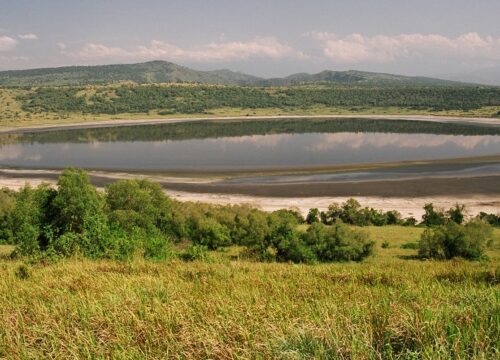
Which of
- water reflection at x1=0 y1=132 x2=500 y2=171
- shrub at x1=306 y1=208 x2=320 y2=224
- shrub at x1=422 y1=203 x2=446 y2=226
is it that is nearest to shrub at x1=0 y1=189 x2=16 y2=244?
shrub at x1=306 y1=208 x2=320 y2=224

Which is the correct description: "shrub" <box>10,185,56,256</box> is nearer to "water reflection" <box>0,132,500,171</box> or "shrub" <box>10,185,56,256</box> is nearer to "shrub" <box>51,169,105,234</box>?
"shrub" <box>51,169,105,234</box>

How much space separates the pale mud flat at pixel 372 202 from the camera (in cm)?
4856

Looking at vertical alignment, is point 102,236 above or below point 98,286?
below

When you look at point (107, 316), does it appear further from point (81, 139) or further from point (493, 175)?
point (81, 139)

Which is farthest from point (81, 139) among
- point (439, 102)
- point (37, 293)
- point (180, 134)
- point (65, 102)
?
point (439, 102)

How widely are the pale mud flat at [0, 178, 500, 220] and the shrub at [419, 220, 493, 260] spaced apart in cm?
1697

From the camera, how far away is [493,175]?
214 feet

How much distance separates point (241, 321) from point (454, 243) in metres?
27.9

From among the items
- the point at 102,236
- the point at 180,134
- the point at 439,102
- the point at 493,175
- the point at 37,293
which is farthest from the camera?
the point at 439,102

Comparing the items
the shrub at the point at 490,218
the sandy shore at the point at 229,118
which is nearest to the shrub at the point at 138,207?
the shrub at the point at 490,218

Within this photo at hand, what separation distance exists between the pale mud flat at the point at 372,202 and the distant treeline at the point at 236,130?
68879mm

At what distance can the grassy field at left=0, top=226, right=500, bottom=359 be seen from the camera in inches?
160

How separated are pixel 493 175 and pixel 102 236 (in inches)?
2559

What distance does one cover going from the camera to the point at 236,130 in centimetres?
13662
